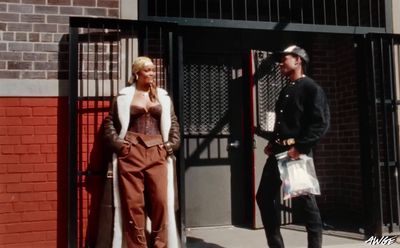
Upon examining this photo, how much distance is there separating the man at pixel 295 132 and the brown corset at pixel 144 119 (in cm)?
112

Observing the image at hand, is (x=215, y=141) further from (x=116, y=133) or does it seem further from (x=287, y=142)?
(x=116, y=133)

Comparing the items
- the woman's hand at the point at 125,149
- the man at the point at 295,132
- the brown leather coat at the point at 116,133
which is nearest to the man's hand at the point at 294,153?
the man at the point at 295,132

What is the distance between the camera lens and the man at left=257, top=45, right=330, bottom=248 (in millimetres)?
3789

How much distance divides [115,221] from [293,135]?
68.2 inches

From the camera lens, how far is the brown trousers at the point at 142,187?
3.63 m

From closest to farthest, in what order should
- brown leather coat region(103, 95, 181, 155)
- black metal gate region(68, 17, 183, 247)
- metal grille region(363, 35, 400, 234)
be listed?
brown leather coat region(103, 95, 181, 155), black metal gate region(68, 17, 183, 247), metal grille region(363, 35, 400, 234)

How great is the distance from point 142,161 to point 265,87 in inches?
90.5

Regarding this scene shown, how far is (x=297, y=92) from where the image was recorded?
12.9 ft

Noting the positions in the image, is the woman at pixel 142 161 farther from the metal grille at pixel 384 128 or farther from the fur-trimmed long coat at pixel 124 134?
the metal grille at pixel 384 128

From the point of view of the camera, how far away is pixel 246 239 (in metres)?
4.77

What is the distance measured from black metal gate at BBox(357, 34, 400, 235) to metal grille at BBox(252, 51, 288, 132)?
3.47 feet

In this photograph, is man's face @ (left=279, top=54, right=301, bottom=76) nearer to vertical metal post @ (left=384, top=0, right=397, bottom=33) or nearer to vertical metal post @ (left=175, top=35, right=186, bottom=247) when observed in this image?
vertical metal post @ (left=175, top=35, right=186, bottom=247)

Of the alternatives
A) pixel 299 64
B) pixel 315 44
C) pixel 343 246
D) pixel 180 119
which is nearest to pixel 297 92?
pixel 299 64

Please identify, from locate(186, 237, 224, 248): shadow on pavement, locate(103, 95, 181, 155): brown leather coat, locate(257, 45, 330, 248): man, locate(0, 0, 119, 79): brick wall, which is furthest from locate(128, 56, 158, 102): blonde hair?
locate(186, 237, 224, 248): shadow on pavement
